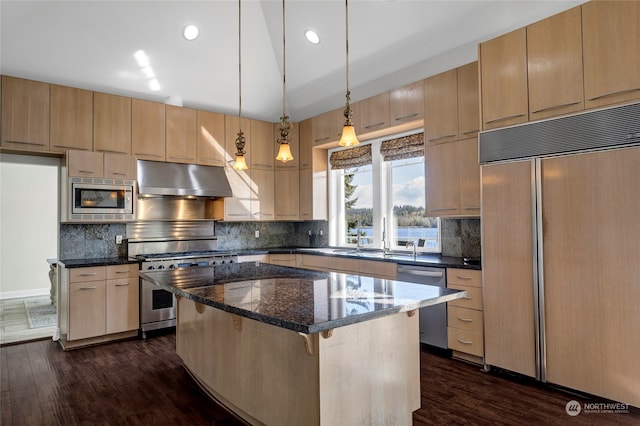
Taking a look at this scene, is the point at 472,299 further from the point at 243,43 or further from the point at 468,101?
the point at 243,43

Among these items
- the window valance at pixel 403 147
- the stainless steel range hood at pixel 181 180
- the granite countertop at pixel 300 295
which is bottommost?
the granite countertop at pixel 300 295

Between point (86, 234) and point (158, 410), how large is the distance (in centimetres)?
275

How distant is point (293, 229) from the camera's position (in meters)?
6.30

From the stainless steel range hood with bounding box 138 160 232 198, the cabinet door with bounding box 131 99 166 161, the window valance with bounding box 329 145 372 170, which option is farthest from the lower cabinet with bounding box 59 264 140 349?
the window valance with bounding box 329 145 372 170

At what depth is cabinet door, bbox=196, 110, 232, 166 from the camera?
16.5 ft

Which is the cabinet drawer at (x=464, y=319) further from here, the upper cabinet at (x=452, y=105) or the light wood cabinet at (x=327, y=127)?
the light wood cabinet at (x=327, y=127)

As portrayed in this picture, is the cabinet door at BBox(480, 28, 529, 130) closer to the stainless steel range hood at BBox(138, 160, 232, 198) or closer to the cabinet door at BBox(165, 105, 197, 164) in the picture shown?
the stainless steel range hood at BBox(138, 160, 232, 198)

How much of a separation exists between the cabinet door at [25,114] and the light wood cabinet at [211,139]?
164 cm

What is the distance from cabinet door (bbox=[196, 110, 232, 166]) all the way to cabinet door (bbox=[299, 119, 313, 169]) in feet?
3.60

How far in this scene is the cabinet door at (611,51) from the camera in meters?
2.51

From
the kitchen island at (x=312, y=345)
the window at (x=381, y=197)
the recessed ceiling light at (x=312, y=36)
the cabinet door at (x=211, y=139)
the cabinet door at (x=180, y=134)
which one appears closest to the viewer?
the kitchen island at (x=312, y=345)

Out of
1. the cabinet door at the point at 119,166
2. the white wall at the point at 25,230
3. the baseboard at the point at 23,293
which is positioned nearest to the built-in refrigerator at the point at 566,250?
the cabinet door at the point at 119,166

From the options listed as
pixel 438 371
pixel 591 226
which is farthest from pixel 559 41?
pixel 438 371

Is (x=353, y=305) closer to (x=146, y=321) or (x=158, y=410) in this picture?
(x=158, y=410)
